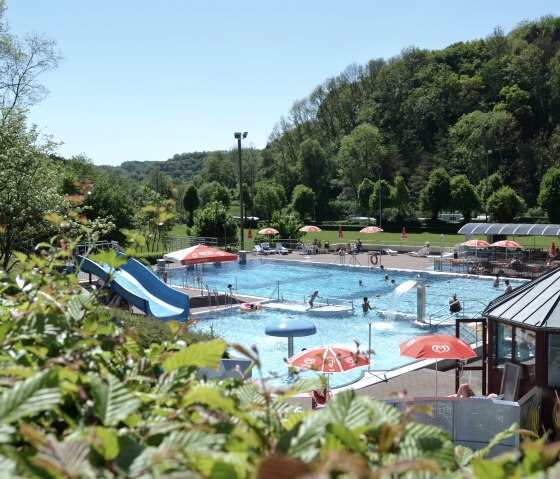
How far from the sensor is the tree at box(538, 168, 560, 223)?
54281mm

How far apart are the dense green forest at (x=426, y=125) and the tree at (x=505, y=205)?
1233 cm

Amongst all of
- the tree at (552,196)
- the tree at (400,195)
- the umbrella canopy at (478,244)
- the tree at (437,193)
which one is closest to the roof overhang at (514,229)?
the umbrella canopy at (478,244)

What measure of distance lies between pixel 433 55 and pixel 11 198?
361ft

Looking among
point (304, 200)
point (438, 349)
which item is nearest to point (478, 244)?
point (438, 349)

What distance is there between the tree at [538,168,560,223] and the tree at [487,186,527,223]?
7.16ft

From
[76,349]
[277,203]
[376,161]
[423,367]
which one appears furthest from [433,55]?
[76,349]

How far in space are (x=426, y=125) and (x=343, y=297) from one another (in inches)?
3173

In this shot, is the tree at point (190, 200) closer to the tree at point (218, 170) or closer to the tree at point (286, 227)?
the tree at point (286, 227)

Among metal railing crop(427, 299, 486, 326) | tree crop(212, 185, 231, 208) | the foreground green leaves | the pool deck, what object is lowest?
metal railing crop(427, 299, 486, 326)

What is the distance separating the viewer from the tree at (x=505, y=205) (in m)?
55.4

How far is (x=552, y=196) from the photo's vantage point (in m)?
54.5

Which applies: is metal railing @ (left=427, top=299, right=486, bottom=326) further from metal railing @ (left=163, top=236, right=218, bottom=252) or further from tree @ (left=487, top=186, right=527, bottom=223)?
tree @ (left=487, top=186, right=527, bottom=223)

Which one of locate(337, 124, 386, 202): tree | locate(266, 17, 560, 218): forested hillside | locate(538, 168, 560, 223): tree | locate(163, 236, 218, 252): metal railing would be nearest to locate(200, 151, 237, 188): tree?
locate(266, 17, 560, 218): forested hillside

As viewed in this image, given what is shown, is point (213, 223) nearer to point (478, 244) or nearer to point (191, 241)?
point (191, 241)
